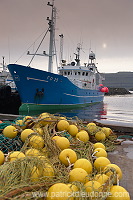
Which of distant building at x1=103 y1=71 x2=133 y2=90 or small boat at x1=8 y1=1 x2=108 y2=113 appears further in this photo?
distant building at x1=103 y1=71 x2=133 y2=90

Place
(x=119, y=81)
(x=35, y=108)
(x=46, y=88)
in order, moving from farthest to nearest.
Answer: (x=119, y=81)
(x=35, y=108)
(x=46, y=88)

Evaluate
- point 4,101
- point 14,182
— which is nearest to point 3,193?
point 14,182

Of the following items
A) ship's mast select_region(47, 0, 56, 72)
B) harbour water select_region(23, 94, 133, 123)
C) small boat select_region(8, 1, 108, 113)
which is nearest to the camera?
harbour water select_region(23, 94, 133, 123)

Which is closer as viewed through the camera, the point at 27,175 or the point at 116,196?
the point at 116,196

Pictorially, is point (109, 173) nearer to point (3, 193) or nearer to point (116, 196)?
point (116, 196)

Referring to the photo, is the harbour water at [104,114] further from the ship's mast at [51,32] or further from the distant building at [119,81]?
the distant building at [119,81]

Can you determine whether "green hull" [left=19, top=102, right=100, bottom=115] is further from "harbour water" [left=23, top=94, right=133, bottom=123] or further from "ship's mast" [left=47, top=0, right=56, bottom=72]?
"ship's mast" [left=47, top=0, right=56, bottom=72]

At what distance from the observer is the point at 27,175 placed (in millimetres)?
1442

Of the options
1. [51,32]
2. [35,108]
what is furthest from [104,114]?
[51,32]

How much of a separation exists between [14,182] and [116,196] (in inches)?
32.6

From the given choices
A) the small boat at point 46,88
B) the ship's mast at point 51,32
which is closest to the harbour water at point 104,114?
the small boat at point 46,88

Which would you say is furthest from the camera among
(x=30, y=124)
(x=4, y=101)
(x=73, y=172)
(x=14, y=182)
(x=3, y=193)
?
(x=4, y=101)

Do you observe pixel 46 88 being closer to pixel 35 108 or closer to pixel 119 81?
pixel 35 108

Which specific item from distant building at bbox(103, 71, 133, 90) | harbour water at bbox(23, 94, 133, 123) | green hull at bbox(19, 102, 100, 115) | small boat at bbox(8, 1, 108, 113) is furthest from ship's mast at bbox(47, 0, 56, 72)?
distant building at bbox(103, 71, 133, 90)
